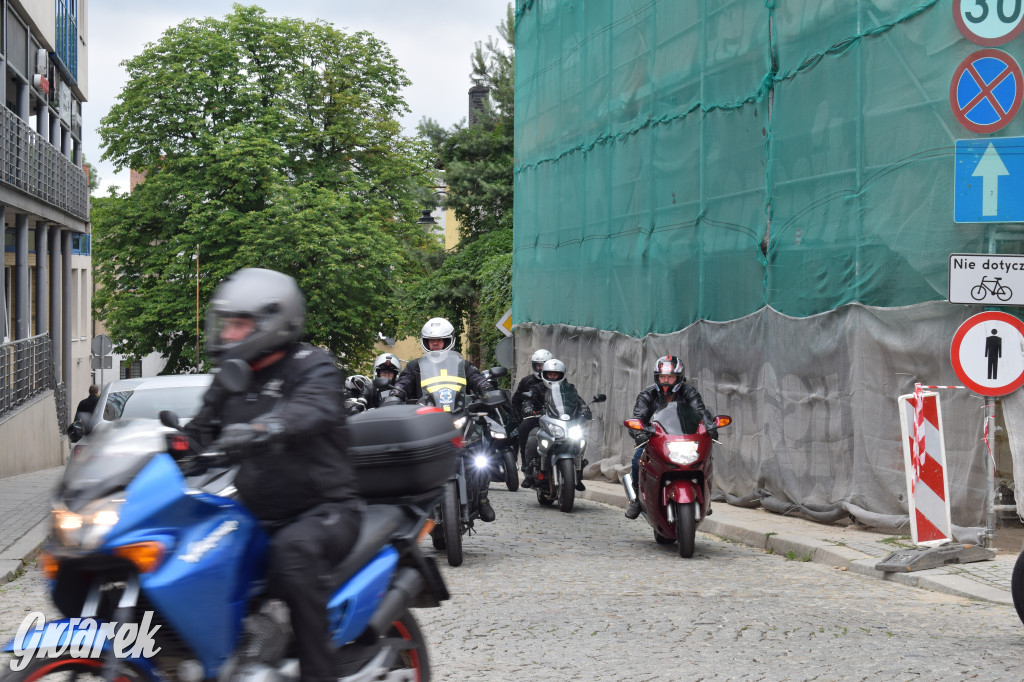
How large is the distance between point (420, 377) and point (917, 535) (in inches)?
158

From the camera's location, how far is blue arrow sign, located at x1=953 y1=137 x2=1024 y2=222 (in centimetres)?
947

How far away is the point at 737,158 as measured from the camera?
14.9 meters

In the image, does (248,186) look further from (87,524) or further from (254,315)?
(87,524)

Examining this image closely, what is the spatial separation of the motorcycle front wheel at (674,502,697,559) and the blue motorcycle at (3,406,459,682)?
5.98 m

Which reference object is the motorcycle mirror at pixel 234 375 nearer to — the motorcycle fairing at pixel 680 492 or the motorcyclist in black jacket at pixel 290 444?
the motorcyclist in black jacket at pixel 290 444

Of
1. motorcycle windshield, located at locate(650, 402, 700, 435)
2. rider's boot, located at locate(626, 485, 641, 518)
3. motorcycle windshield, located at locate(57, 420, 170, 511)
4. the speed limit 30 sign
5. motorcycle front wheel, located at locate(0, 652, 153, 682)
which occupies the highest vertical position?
the speed limit 30 sign

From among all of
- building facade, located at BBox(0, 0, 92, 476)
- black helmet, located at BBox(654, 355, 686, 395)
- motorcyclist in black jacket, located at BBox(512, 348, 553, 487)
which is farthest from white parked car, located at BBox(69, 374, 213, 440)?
building facade, located at BBox(0, 0, 92, 476)

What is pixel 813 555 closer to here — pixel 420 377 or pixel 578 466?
pixel 420 377

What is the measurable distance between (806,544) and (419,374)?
3.40 m

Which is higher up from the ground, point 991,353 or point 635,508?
point 991,353

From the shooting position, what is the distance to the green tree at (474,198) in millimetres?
45750

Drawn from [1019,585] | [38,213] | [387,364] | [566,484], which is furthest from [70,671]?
[38,213]

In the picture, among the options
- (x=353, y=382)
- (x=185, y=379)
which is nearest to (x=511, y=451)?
(x=353, y=382)

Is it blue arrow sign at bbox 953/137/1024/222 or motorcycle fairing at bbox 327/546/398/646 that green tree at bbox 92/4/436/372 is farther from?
motorcycle fairing at bbox 327/546/398/646
